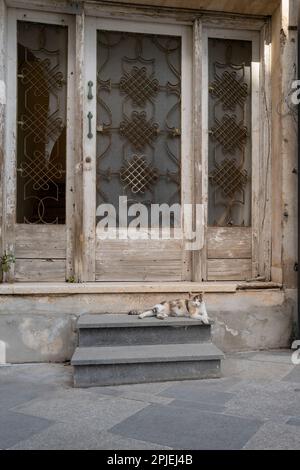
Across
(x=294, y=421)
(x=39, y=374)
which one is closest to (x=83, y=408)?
(x=39, y=374)

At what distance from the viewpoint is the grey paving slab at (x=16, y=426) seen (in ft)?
9.11

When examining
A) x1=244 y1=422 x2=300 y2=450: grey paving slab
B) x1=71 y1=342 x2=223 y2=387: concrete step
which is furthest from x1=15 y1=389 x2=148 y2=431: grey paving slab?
x1=244 y1=422 x2=300 y2=450: grey paving slab

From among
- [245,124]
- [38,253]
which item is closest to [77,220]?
[38,253]

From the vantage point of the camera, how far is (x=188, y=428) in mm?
2943

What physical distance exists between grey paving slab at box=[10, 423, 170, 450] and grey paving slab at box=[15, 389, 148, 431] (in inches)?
4.6

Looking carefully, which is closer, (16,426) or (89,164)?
(16,426)

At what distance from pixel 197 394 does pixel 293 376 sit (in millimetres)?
1046

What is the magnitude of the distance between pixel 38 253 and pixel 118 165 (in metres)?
1.35

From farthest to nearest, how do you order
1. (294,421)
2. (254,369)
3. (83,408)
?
1. (254,369)
2. (83,408)
3. (294,421)

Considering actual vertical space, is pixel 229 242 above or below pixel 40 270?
above

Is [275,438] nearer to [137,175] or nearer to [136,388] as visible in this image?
[136,388]

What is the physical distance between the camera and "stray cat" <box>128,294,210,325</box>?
4.60 m

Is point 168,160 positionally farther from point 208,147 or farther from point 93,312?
point 93,312

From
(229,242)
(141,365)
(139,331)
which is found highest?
(229,242)
